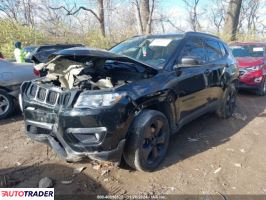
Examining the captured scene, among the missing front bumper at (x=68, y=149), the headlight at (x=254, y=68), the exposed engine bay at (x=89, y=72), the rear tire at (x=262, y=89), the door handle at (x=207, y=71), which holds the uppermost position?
the exposed engine bay at (x=89, y=72)

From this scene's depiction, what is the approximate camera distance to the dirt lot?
11.8ft

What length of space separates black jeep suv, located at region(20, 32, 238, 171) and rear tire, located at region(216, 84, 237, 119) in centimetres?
110

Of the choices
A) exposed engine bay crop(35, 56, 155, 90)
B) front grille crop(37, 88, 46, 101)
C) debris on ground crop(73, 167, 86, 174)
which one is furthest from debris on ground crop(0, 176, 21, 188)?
exposed engine bay crop(35, 56, 155, 90)

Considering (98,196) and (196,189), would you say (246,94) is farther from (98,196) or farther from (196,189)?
(98,196)

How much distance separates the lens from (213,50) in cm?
584

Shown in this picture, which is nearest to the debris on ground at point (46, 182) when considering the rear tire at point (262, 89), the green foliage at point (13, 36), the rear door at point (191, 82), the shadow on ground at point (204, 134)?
the shadow on ground at point (204, 134)

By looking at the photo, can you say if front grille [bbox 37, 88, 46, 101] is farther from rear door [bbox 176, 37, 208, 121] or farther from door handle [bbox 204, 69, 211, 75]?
door handle [bbox 204, 69, 211, 75]

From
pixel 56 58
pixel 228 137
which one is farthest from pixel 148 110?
pixel 228 137

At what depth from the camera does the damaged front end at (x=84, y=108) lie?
131 inches

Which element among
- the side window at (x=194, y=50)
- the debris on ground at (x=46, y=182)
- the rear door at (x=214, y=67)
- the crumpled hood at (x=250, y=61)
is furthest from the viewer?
the crumpled hood at (x=250, y=61)

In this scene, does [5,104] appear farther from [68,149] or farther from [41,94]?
[68,149]

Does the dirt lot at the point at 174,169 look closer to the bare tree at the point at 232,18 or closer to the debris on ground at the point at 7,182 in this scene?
the debris on ground at the point at 7,182

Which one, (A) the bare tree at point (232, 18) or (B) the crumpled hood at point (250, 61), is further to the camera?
(A) the bare tree at point (232, 18)

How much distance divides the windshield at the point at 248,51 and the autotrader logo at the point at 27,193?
26.3 ft
